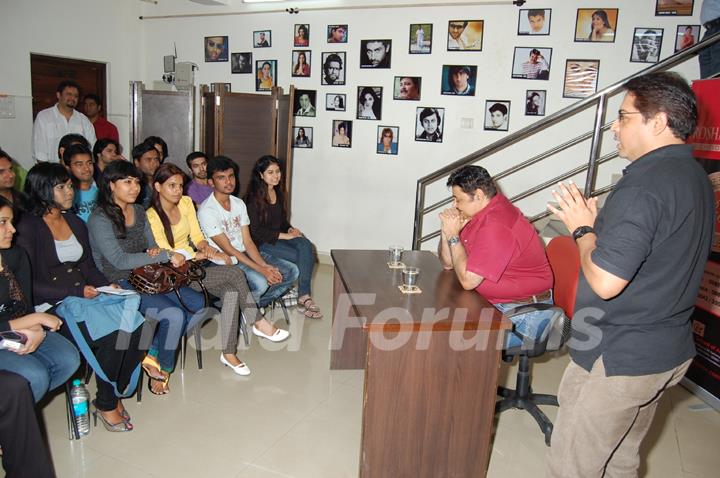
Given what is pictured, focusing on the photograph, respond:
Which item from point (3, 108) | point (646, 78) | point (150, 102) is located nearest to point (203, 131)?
point (150, 102)

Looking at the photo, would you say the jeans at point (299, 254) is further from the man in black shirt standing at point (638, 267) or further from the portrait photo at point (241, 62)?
the man in black shirt standing at point (638, 267)

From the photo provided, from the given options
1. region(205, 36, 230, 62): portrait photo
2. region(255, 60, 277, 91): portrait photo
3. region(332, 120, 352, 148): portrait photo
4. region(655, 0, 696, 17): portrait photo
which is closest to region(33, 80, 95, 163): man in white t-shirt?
region(205, 36, 230, 62): portrait photo

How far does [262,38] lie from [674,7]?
365 cm

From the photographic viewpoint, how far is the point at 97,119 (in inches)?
205

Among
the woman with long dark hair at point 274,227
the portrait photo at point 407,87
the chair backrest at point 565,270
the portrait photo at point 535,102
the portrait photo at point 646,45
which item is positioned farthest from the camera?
the portrait photo at point 407,87

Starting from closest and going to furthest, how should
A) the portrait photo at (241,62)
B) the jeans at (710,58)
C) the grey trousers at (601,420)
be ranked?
the grey trousers at (601,420), the jeans at (710,58), the portrait photo at (241,62)

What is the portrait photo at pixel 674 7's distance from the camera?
3.98m

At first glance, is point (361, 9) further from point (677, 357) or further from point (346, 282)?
point (677, 357)

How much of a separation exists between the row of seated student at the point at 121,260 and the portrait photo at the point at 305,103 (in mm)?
1596

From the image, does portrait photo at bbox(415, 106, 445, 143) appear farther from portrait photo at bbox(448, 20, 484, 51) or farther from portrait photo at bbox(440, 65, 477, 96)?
portrait photo at bbox(448, 20, 484, 51)

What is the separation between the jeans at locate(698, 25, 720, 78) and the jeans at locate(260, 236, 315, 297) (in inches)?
111

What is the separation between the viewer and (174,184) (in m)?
3.10

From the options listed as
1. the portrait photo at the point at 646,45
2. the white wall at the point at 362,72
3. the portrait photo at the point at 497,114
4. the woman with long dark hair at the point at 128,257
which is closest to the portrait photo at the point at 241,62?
the white wall at the point at 362,72

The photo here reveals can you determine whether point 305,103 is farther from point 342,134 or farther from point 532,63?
point 532,63
